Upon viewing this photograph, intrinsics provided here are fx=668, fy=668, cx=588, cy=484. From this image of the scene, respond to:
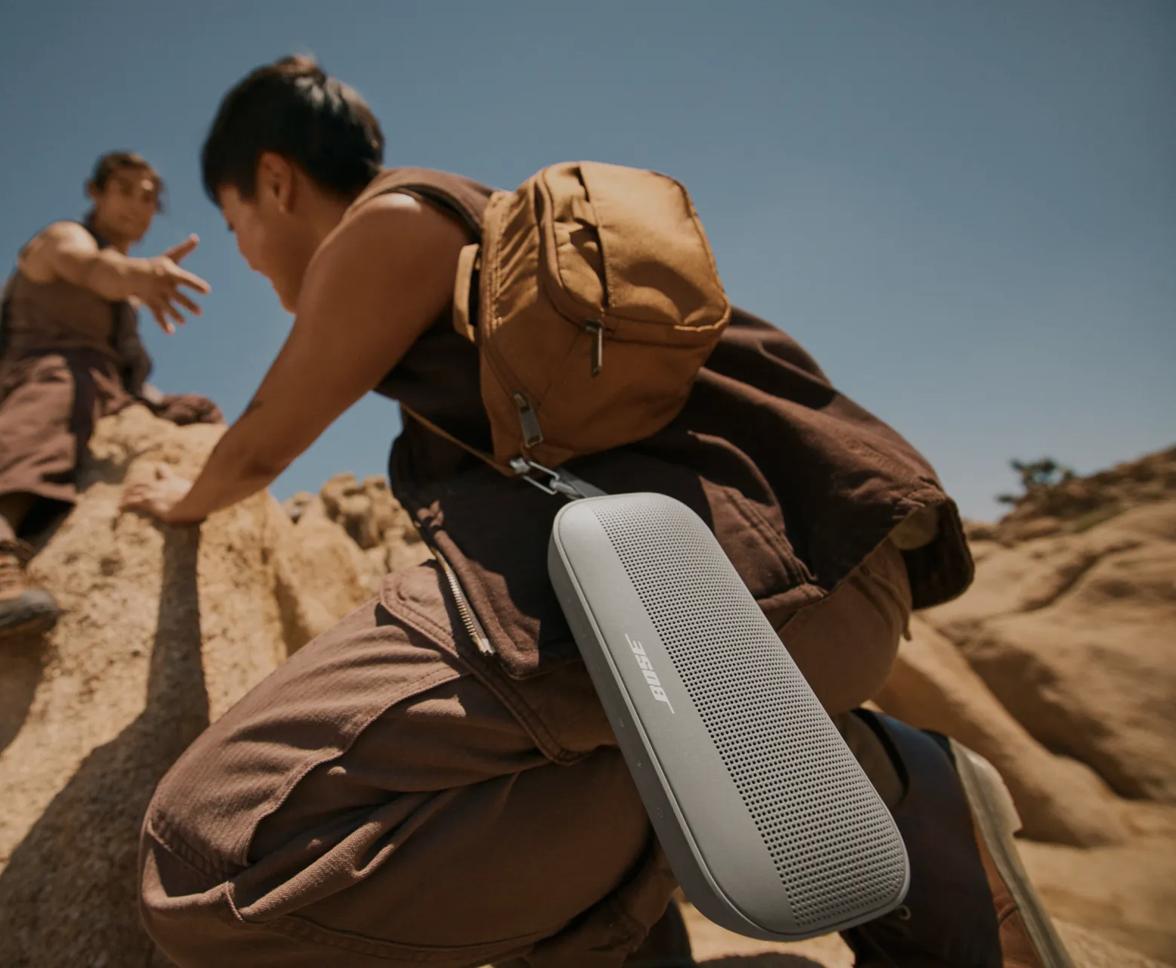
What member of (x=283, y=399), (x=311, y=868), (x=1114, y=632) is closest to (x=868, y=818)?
(x=311, y=868)

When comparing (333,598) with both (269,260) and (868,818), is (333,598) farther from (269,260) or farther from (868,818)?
(868,818)

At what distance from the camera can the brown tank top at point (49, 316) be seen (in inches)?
106

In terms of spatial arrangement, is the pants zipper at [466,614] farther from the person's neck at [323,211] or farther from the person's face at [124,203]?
the person's face at [124,203]

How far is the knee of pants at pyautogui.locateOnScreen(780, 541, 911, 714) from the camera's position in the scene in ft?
4.15

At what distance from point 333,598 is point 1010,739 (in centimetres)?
349

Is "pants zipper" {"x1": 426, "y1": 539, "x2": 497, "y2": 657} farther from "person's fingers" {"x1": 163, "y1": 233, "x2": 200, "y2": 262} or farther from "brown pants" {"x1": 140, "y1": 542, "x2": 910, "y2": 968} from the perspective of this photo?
"person's fingers" {"x1": 163, "y1": 233, "x2": 200, "y2": 262}

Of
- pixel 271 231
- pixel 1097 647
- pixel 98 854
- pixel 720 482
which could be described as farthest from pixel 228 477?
pixel 1097 647

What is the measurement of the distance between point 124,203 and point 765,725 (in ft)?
12.0

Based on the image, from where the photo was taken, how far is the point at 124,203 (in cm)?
311

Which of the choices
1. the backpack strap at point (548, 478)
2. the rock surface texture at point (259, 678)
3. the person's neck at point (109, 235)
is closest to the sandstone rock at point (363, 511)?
the rock surface texture at point (259, 678)

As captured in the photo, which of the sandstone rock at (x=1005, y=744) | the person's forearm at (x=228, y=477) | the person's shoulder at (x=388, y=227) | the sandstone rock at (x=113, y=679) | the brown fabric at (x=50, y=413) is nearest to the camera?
the person's shoulder at (x=388, y=227)

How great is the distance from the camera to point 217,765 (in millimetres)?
1152

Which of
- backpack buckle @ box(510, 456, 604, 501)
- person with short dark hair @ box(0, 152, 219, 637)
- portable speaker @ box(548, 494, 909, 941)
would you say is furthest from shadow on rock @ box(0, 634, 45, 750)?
portable speaker @ box(548, 494, 909, 941)

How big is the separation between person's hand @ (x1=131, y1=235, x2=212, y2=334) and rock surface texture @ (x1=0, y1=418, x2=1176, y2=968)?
493 millimetres
